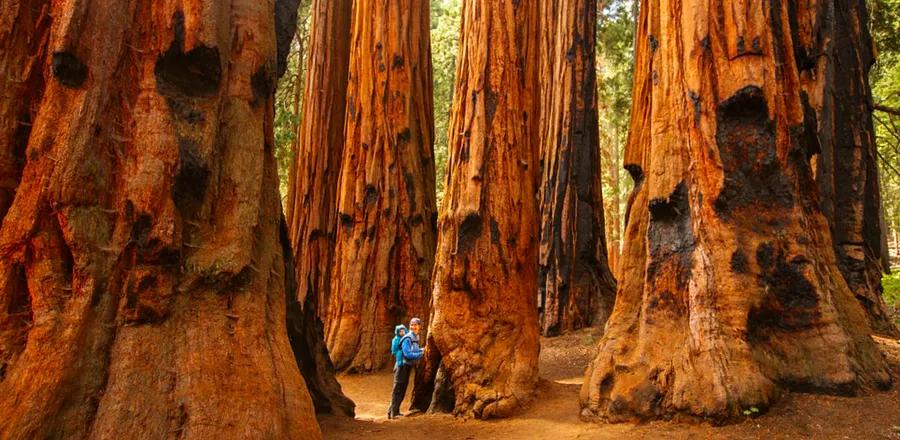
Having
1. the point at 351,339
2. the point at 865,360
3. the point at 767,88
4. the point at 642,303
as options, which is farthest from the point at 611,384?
the point at 351,339

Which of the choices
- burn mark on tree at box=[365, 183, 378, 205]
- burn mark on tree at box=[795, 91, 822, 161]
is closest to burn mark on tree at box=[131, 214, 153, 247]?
burn mark on tree at box=[795, 91, 822, 161]

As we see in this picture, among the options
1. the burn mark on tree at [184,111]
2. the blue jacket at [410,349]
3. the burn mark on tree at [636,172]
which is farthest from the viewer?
the blue jacket at [410,349]

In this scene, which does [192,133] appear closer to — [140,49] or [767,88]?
[140,49]

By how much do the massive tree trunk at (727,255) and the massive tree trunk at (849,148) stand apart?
3.35 m

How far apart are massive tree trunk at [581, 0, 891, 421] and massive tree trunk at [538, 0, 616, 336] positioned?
4834 mm

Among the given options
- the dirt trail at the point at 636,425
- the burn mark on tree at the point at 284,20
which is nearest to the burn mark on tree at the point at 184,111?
the burn mark on tree at the point at 284,20

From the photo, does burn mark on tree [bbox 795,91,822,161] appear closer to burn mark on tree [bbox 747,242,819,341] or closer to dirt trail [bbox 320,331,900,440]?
burn mark on tree [bbox 747,242,819,341]

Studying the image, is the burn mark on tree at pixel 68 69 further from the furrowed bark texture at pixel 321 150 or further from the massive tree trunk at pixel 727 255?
the furrowed bark texture at pixel 321 150

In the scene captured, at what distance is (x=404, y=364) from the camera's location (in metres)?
6.53

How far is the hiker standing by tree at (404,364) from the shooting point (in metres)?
6.36

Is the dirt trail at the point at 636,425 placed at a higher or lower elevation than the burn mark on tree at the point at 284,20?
lower

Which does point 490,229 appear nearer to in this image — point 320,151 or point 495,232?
point 495,232

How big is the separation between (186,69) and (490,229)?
3.33 metres

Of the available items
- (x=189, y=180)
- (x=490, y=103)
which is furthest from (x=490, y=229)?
(x=189, y=180)
